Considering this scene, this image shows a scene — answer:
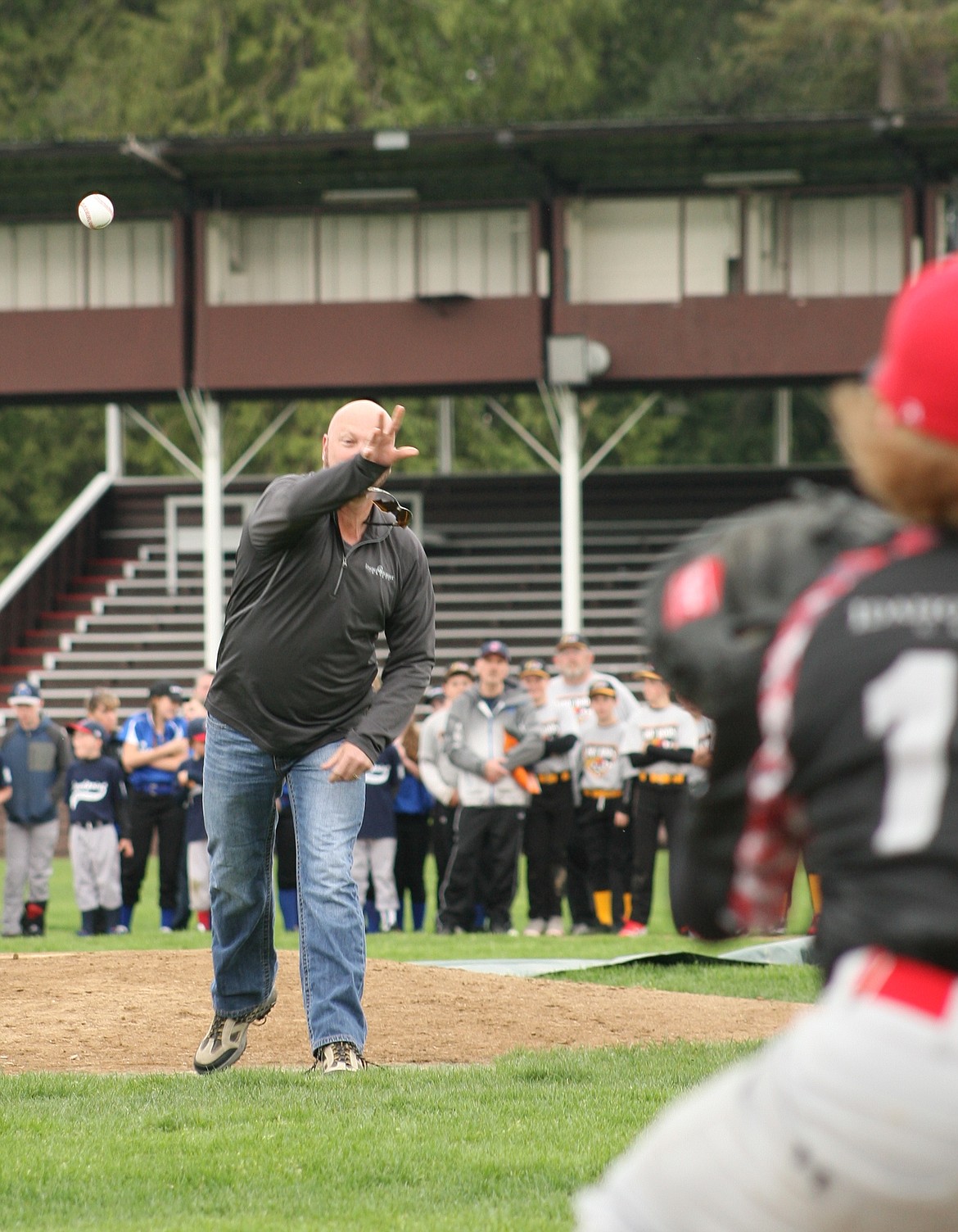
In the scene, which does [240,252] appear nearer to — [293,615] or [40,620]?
[40,620]

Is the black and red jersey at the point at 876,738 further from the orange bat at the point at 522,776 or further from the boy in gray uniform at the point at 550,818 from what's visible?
the boy in gray uniform at the point at 550,818

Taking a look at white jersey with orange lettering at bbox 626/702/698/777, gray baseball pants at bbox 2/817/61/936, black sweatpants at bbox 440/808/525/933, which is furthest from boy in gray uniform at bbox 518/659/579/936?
gray baseball pants at bbox 2/817/61/936

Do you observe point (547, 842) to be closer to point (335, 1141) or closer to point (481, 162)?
point (335, 1141)

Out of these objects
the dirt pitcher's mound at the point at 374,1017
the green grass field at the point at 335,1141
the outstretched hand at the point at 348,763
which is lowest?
the dirt pitcher's mound at the point at 374,1017

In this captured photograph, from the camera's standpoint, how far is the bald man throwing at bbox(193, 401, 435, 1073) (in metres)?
6.63

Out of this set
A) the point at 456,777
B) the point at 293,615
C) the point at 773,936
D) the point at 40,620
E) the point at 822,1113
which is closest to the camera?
the point at 822,1113

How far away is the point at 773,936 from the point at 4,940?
248 inches

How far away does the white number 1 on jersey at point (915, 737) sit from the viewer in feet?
8.03

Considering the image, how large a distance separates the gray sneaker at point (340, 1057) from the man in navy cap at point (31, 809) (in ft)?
33.0

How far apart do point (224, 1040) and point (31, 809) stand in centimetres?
1023

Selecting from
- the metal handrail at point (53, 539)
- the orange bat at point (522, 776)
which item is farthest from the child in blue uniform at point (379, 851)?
the metal handrail at point (53, 539)

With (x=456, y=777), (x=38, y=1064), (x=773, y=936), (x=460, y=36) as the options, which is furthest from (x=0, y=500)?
(x=38, y=1064)

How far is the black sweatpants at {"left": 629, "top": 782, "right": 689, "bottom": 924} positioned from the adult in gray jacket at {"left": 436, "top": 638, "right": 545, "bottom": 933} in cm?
95

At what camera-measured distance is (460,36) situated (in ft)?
136
